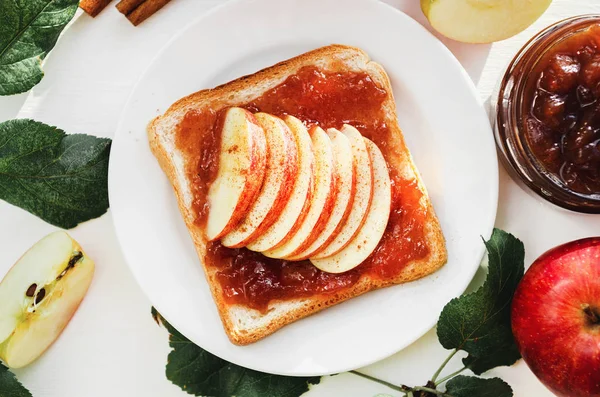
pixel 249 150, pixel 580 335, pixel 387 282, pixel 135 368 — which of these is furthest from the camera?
pixel 135 368

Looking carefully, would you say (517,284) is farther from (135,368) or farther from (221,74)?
(135,368)

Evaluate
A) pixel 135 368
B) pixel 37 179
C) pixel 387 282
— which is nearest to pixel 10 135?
pixel 37 179

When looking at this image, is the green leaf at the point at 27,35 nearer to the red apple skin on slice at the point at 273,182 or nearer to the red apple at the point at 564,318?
the red apple skin on slice at the point at 273,182

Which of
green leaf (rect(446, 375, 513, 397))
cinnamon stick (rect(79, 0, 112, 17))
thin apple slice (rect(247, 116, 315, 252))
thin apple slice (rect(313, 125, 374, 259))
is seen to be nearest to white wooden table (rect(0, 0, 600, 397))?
cinnamon stick (rect(79, 0, 112, 17))

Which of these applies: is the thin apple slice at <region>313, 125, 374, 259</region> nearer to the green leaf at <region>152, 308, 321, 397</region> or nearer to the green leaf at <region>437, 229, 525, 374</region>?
the green leaf at <region>437, 229, 525, 374</region>

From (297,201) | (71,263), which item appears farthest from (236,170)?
(71,263)

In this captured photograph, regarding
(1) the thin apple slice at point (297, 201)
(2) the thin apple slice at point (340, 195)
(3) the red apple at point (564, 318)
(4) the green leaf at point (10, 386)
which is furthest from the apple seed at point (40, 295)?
(3) the red apple at point (564, 318)
